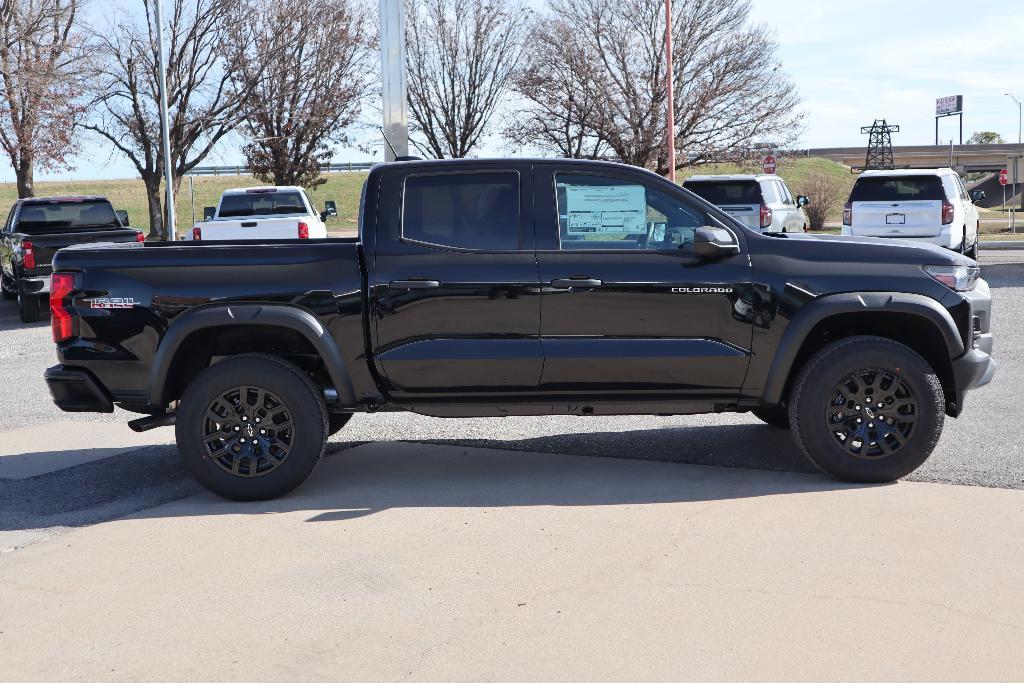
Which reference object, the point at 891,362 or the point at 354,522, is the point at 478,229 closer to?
the point at 354,522

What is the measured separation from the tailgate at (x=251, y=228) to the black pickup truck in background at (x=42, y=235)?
1.26 m

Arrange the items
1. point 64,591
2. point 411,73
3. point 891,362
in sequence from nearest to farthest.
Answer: point 64,591
point 891,362
point 411,73

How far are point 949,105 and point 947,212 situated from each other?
106 m

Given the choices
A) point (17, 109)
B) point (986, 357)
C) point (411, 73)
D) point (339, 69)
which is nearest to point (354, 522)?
point (986, 357)

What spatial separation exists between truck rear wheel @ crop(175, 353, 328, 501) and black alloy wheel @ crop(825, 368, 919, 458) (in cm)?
280

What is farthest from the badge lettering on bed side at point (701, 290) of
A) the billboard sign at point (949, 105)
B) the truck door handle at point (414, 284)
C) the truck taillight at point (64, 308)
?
the billboard sign at point (949, 105)

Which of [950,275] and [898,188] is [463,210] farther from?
[898,188]

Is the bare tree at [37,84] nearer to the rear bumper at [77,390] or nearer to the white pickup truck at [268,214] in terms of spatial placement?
the white pickup truck at [268,214]

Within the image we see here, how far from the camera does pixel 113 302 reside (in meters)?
6.01

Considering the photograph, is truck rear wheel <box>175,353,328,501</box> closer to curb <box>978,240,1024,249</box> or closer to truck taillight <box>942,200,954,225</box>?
truck taillight <box>942,200,954,225</box>

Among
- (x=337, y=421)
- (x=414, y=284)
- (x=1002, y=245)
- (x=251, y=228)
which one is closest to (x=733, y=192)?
(x=251, y=228)

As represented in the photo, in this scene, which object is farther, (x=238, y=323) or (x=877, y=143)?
(x=877, y=143)

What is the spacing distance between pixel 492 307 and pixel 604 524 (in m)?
1.35

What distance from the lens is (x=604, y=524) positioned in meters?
5.45
